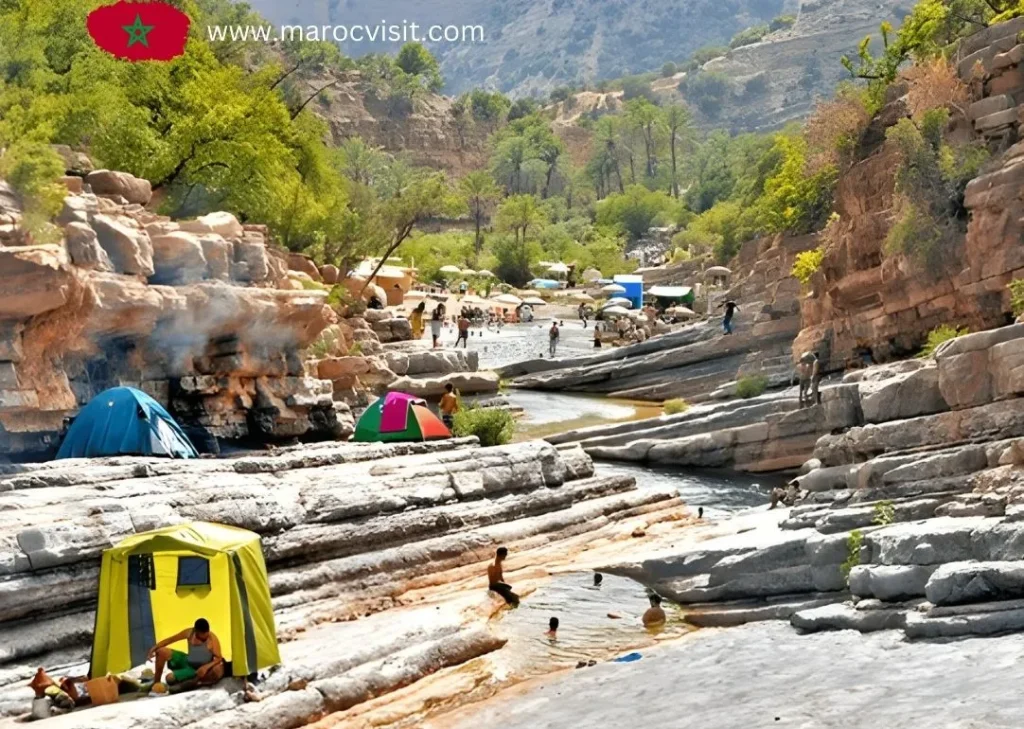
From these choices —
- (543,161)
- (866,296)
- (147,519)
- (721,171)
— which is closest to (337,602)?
(147,519)

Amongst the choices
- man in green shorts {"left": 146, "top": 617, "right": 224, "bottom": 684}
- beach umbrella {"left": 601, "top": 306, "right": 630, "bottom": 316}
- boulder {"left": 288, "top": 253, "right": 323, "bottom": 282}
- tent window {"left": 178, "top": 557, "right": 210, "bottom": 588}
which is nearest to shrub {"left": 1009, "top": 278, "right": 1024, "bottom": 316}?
tent window {"left": 178, "top": 557, "right": 210, "bottom": 588}

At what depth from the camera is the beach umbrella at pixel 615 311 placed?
63.4m

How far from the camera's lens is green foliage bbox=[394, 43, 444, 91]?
551 feet

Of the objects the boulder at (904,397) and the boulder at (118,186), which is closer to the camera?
the boulder at (904,397)

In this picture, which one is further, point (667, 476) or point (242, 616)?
point (667, 476)

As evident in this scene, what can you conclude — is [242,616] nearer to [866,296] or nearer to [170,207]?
[866,296]

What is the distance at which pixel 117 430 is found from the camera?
21.3 metres

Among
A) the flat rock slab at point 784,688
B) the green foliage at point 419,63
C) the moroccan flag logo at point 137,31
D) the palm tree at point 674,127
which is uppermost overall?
the green foliage at point 419,63

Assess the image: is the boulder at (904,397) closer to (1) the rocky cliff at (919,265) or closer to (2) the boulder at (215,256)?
(1) the rocky cliff at (919,265)

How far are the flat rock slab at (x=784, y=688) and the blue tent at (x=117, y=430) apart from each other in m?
9.20

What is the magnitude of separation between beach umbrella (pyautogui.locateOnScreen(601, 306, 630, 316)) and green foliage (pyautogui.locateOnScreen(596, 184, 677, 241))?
54.7 metres

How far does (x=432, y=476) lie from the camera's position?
2138cm

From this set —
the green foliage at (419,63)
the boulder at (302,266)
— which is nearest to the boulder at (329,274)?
A: the boulder at (302,266)

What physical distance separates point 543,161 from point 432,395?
358ft
